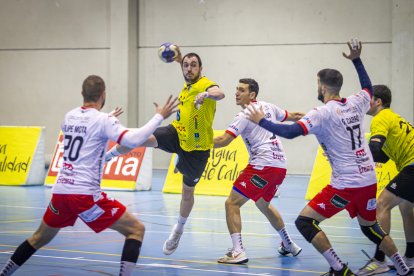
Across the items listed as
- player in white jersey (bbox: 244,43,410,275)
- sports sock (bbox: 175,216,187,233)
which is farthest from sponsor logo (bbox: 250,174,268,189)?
player in white jersey (bbox: 244,43,410,275)

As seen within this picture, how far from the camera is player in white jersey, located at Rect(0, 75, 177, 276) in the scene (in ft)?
24.6

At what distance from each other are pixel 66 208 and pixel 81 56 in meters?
20.4

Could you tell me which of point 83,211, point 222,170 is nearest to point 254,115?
point 83,211

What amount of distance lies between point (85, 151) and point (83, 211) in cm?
58

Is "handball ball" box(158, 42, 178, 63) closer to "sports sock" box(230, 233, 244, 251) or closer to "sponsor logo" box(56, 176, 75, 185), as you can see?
"sports sock" box(230, 233, 244, 251)

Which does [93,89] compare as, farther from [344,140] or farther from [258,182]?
[258,182]

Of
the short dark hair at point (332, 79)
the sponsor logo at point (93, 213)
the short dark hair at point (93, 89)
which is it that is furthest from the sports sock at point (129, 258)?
the short dark hair at point (332, 79)

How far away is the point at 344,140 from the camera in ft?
27.4

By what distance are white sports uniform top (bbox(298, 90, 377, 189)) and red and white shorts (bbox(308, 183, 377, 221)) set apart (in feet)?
0.20

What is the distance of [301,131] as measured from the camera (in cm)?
812

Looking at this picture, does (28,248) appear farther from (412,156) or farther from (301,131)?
(412,156)

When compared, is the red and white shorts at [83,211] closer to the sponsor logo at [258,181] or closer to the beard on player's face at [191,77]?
the sponsor logo at [258,181]

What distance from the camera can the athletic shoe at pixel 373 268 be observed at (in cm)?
922

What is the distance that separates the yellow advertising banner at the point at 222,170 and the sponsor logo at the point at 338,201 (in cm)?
1007
